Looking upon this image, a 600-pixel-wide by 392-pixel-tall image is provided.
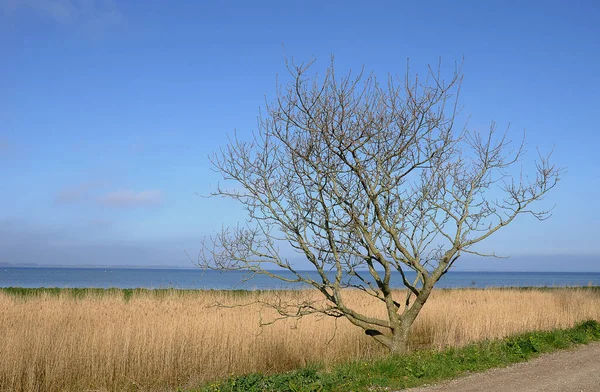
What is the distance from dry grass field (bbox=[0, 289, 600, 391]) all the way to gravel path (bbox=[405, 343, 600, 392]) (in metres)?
3.06

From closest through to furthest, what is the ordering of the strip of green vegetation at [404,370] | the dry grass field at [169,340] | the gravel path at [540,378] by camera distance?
the strip of green vegetation at [404,370] < the gravel path at [540,378] < the dry grass field at [169,340]

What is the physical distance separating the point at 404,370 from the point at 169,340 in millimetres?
5148

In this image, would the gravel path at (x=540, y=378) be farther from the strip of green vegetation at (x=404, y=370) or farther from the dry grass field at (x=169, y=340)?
the dry grass field at (x=169, y=340)

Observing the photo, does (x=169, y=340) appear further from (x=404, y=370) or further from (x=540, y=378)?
(x=540, y=378)

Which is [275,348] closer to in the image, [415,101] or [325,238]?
[325,238]

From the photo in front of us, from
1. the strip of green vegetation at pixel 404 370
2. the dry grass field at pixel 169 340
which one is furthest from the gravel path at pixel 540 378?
the dry grass field at pixel 169 340

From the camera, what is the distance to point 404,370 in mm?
9680

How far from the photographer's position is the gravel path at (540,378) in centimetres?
868

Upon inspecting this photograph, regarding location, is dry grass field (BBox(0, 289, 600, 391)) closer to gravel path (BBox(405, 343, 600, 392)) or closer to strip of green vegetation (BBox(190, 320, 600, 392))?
strip of green vegetation (BBox(190, 320, 600, 392))

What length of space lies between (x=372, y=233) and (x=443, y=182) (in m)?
1.81

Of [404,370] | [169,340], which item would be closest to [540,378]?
[404,370]

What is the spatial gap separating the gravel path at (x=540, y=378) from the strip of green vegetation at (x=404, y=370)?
31 centimetres

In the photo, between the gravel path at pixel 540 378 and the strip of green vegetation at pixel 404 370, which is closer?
the strip of green vegetation at pixel 404 370

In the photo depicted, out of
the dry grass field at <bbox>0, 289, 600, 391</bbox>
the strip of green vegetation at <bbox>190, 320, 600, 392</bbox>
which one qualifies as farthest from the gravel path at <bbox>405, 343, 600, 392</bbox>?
the dry grass field at <bbox>0, 289, 600, 391</bbox>
